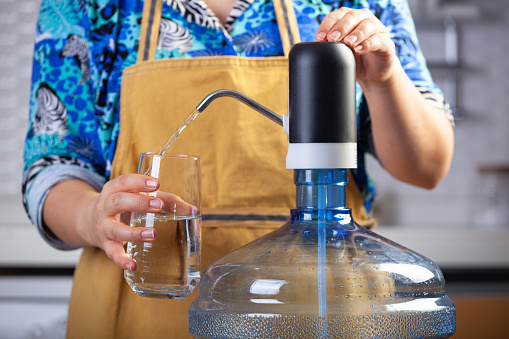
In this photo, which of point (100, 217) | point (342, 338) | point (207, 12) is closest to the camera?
point (342, 338)

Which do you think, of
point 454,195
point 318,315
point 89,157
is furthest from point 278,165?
point 454,195

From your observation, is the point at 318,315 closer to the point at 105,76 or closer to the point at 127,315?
the point at 127,315

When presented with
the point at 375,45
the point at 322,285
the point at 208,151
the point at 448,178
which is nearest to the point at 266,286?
the point at 322,285

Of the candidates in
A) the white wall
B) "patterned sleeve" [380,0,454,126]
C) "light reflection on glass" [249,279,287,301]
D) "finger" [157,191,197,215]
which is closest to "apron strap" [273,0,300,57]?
"patterned sleeve" [380,0,454,126]

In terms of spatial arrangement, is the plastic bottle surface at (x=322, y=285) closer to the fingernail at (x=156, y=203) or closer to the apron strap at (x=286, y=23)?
the fingernail at (x=156, y=203)

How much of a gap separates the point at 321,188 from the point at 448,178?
238 cm

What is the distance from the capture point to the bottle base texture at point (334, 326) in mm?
406

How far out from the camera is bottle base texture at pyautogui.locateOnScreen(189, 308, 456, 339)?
16.0 inches

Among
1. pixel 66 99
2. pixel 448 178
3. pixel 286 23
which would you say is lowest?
pixel 448 178

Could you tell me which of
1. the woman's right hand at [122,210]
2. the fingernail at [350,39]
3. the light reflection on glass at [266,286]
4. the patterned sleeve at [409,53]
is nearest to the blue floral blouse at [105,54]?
the patterned sleeve at [409,53]

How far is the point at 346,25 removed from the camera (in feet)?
1.61

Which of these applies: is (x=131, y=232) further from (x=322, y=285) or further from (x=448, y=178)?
(x=448, y=178)

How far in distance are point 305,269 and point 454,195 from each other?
2427 mm

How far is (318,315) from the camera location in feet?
1.34
